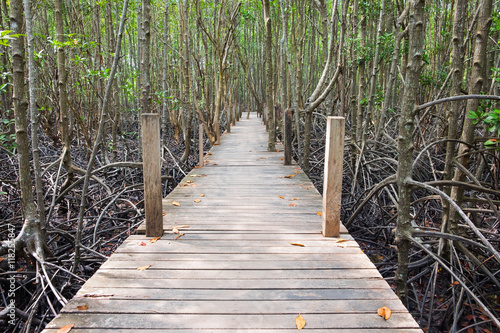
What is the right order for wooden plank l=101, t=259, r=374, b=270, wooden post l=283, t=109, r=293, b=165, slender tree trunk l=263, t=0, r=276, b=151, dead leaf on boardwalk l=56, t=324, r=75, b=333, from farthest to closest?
slender tree trunk l=263, t=0, r=276, b=151 → wooden post l=283, t=109, r=293, b=165 → wooden plank l=101, t=259, r=374, b=270 → dead leaf on boardwalk l=56, t=324, r=75, b=333

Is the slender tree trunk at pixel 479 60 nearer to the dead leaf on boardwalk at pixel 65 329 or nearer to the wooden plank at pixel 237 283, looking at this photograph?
the wooden plank at pixel 237 283

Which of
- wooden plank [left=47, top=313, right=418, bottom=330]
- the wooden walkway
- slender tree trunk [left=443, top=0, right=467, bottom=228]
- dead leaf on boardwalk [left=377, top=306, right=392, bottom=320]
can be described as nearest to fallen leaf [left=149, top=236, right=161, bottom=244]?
the wooden walkway

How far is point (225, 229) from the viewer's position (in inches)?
110

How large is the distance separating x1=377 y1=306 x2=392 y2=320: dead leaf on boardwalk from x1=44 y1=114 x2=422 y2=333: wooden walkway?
20 mm

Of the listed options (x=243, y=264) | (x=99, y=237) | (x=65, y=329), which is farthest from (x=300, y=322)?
(x=99, y=237)

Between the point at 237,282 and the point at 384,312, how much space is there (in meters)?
0.81

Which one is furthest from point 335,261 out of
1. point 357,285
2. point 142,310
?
point 142,310

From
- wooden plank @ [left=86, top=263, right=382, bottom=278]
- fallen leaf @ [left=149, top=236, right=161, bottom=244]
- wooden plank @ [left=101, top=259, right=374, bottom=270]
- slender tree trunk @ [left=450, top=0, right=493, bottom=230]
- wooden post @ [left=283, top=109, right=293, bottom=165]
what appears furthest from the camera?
wooden post @ [left=283, top=109, right=293, bottom=165]

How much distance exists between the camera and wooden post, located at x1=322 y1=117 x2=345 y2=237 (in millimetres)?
2451

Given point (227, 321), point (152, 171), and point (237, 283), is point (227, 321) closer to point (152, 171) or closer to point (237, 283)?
point (237, 283)

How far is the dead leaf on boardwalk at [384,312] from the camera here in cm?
162

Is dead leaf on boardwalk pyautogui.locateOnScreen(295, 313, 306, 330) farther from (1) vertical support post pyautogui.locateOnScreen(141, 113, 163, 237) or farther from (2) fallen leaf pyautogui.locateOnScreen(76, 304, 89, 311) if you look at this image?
(1) vertical support post pyautogui.locateOnScreen(141, 113, 163, 237)

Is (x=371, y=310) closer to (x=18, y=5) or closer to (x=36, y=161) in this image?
(x=36, y=161)

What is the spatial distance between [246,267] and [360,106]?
4.00 m
